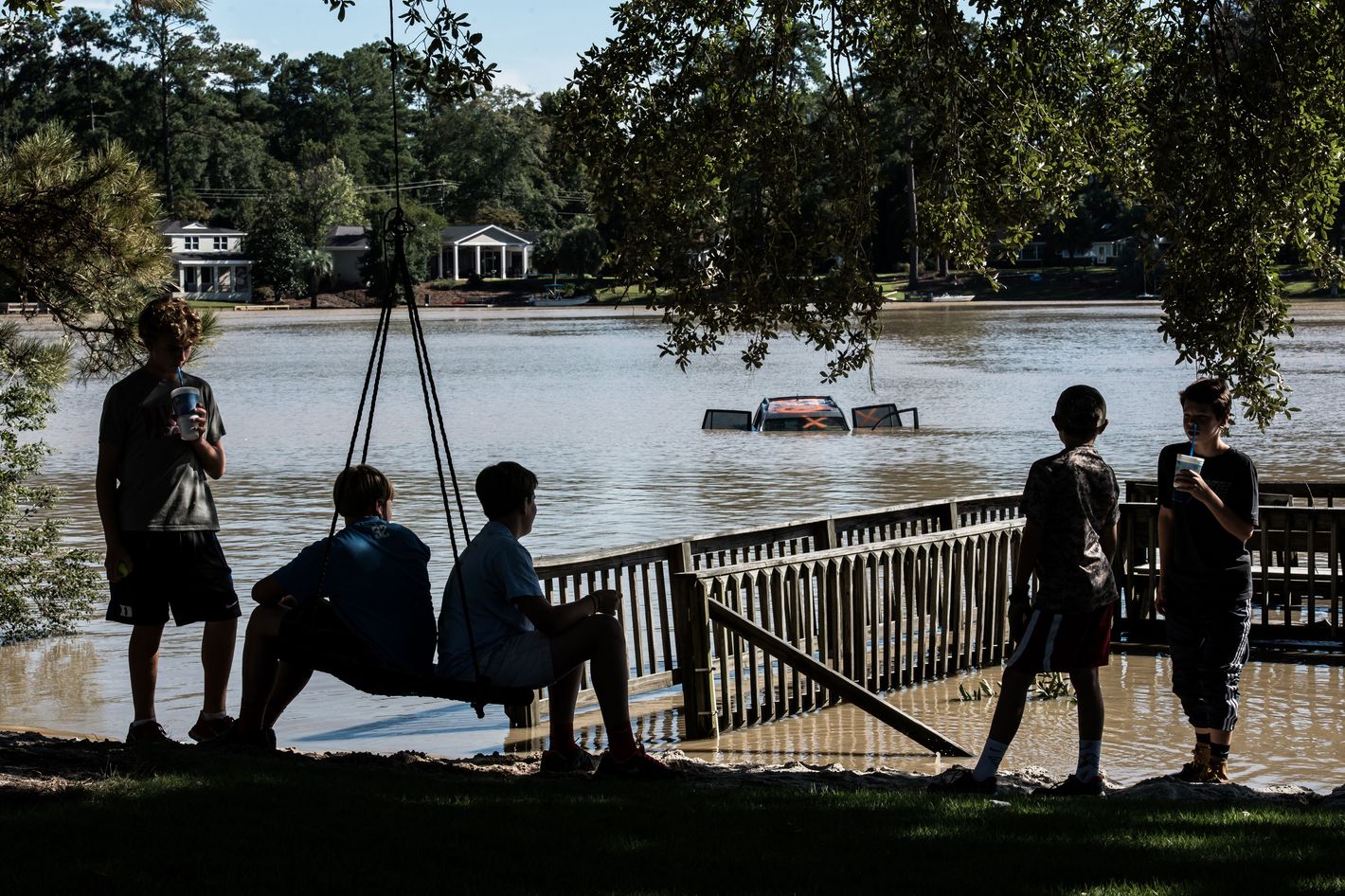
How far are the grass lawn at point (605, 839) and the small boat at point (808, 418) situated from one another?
28218 mm

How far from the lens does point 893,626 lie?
415 inches

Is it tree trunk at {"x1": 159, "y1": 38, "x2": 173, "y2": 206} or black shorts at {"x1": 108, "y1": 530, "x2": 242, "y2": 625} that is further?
tree trunk at {"x1": 159, "y1": 38, "x2": 173, "y2": 206}

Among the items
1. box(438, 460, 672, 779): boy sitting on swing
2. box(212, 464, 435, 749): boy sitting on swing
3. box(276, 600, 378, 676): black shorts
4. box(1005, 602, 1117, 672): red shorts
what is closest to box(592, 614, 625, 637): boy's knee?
box(438, 460, 672, 779): boy sitting on swing

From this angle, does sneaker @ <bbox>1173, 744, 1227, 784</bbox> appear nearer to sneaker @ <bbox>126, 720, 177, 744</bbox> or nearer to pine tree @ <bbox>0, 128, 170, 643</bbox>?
sneaker @ <bbox>126, 720, 177, 744</bbox>

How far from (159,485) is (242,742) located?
1.16 m

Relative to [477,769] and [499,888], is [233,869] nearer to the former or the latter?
[499,888]

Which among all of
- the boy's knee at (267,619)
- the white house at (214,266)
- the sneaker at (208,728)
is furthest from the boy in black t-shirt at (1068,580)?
the white house at (214,266)

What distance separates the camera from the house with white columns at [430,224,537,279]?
134375 millimetres

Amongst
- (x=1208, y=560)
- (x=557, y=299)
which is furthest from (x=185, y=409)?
(x=557, y=299)

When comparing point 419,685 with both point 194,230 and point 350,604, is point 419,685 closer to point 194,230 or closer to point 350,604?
point 350,604

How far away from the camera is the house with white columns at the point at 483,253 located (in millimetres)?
134375

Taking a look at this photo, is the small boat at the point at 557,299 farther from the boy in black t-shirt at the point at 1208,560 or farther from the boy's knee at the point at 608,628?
the boy's knee at the point at 608,628

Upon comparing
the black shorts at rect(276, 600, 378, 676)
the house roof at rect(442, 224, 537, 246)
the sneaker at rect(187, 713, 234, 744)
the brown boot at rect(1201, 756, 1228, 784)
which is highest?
the house roof at rect(442, 224, 537, 246)

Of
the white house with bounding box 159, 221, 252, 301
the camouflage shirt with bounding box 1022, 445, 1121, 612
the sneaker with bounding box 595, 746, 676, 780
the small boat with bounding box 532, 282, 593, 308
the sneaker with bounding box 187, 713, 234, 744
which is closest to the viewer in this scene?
the camouflage shirt with bounding box 1022, 445, 1121, 612
